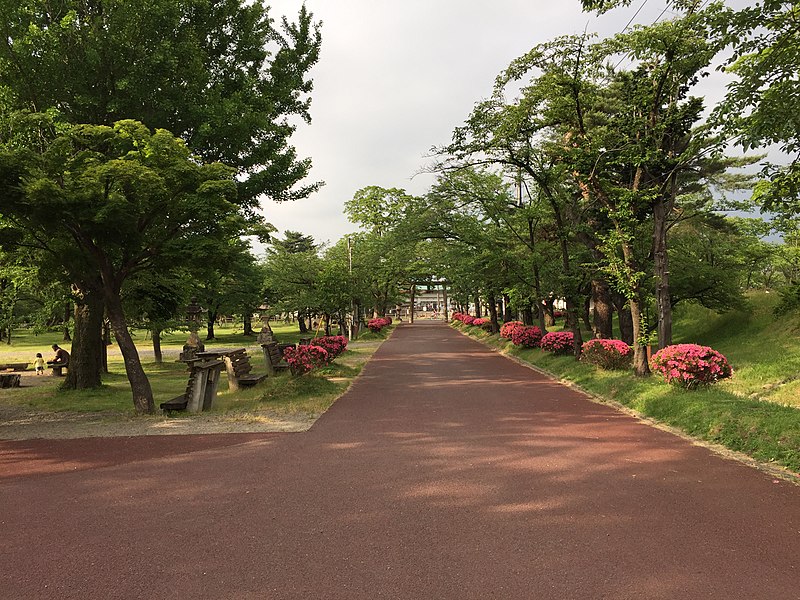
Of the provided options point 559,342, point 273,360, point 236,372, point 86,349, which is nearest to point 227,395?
point 236,372

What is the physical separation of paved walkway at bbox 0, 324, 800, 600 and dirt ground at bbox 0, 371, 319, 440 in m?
0.69

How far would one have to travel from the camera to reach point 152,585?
3283 mm

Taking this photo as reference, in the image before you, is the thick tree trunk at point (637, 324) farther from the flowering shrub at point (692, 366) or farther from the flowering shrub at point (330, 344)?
the flowering shrub at point (330, 344)

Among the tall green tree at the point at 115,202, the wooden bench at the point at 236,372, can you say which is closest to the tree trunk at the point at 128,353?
the tall green tree at the point at 115,202

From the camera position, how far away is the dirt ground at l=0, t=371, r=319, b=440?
26.3ft

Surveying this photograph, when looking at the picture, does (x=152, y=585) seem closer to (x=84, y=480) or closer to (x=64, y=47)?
(x=84, y=480)

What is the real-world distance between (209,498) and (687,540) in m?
4.13

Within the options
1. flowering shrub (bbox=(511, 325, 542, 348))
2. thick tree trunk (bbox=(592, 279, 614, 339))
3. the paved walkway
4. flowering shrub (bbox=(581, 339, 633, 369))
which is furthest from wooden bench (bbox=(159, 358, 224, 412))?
flowering shrub (bbox=(511, 325, 542, 348))

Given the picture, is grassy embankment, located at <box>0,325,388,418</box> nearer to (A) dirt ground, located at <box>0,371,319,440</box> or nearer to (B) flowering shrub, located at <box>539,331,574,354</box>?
(A) dirt ground, located at <box>0,371,319,440</box>

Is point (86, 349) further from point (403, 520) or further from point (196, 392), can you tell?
point (403, 520)

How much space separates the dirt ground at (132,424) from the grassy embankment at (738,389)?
229 inches

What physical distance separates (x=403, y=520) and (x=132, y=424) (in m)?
6.43

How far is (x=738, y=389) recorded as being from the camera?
33.6ft

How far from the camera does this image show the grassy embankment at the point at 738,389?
20.4ft
